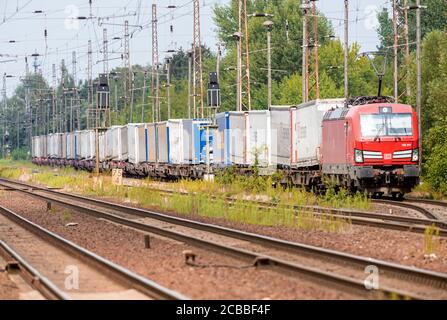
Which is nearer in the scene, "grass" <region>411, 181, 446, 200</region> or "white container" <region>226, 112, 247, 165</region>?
"grass" <region>411, 181, 446, 200</region>

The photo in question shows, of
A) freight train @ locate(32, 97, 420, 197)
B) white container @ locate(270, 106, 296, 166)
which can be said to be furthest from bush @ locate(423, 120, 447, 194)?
white container @ locate(270, 106, 296, 166)

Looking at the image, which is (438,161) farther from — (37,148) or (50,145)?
(37,148)

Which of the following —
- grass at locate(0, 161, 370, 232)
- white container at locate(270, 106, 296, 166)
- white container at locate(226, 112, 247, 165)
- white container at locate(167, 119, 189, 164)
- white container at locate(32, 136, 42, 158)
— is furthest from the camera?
white container at locate(32, 136, 42, 158)

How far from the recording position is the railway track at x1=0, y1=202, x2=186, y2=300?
41.8ft

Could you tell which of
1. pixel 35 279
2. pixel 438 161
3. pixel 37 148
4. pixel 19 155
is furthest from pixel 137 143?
pixel 19 155

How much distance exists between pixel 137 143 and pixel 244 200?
112ft

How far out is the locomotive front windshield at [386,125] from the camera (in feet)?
101

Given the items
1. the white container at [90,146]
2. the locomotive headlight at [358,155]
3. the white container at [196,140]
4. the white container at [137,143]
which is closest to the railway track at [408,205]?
the locomotive headlight at [358,155]

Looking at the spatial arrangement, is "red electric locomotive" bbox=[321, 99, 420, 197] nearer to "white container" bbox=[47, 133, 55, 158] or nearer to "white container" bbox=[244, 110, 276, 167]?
"white container" bbox=[244, 110, 276, 167]

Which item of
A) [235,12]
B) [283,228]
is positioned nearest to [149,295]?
[283,228]

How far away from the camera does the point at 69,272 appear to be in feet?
51.1

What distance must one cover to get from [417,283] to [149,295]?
3429 millimetres

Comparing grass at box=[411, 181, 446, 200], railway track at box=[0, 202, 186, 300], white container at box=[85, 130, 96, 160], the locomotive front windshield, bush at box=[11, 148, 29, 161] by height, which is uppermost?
the locomotive front windshield

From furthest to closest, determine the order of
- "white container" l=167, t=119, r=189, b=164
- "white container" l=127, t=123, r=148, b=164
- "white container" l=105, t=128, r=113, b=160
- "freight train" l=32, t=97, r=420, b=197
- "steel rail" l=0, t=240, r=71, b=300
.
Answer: "white container" l=105, t=128, r=113, b=160 → "white container" l=127, t=123, r=148, b=164 → "white container" l=167, t=119, r=189, b=164 → "freight train" l=32, t=97, r=420, b=197 → "steel rail" l=0, t=240, r=71, b=300
